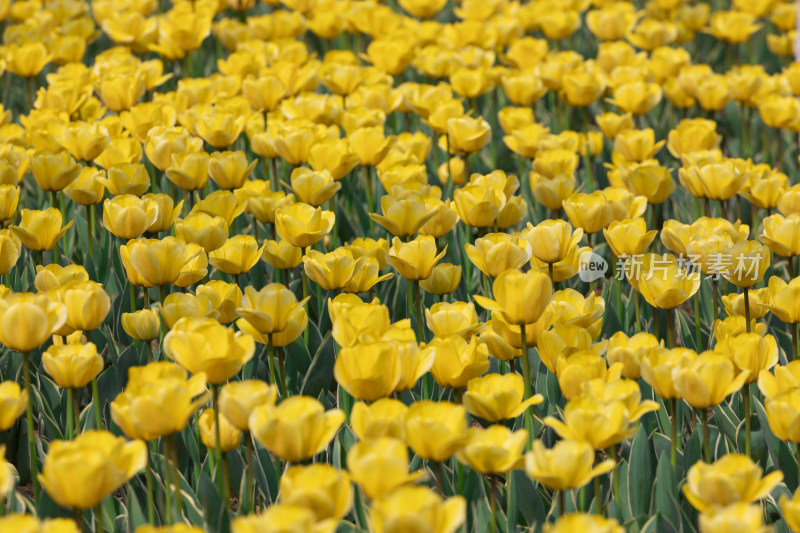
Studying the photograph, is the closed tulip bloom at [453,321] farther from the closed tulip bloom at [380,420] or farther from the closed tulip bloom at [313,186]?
the closed tulip bloom at [313,186]

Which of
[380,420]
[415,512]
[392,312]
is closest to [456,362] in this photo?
[380,420]

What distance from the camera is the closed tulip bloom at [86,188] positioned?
127 inches

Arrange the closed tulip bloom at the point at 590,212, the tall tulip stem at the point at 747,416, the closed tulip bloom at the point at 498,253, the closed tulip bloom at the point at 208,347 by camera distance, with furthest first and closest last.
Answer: the closed tulip bloom at the point at 590,212
the closed tulip bloom at the point at 498,253
the tall tulip stem at the point at 747,416
the closed tulip bloom at the point at 208,347

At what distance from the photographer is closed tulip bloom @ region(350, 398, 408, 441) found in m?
1.83

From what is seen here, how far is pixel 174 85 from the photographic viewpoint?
559cm

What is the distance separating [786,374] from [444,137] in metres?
2.29

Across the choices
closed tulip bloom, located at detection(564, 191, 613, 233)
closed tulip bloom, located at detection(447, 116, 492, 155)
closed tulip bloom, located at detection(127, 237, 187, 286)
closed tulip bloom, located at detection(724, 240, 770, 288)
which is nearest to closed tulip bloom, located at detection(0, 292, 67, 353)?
closed tulip bloom, located at detection(127, 237, 187, 286)

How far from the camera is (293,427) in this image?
5.84 feet

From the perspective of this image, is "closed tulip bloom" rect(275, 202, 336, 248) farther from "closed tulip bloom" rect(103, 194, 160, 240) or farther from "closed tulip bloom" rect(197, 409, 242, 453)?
"closed tulip bloom" rect(197, 409, 242, 453)

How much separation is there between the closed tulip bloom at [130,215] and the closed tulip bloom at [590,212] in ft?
4.07

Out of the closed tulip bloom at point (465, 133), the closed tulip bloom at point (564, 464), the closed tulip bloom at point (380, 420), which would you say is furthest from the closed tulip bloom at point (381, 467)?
the closed tulip bloom at point (465, 133)

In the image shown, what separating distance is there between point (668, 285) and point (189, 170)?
1630 mm

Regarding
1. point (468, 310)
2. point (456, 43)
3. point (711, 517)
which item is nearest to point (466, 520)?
point (468, 310)

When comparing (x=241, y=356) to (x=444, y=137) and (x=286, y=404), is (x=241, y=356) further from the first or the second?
(x=444, y=137)
